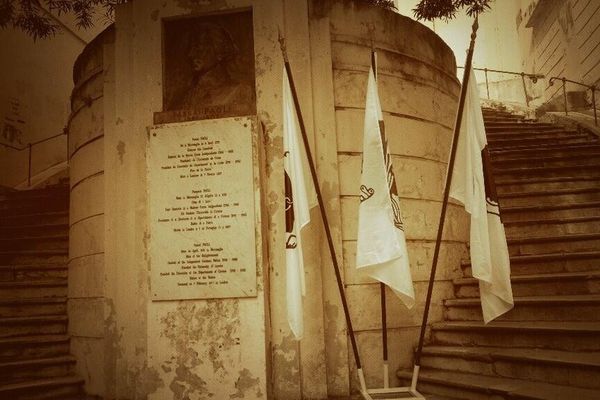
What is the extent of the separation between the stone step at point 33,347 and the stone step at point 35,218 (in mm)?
2514

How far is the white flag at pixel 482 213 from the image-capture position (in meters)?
3.50

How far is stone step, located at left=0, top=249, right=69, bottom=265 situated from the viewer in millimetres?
6684

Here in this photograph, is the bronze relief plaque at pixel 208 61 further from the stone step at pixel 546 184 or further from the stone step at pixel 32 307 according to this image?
the stone step at pixel 546 184

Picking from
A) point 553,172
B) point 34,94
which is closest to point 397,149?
point 553,172

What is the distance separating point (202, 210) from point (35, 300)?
9.78ft

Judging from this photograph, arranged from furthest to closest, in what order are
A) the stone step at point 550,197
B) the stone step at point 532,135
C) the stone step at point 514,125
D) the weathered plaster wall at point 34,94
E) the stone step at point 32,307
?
1. the weathered plaster wall at point 34,94
2. the stone step at point 514,125
3. the stone step at point 532,135
4. the stone step at point 550,197
5. the stone step at point 32,307

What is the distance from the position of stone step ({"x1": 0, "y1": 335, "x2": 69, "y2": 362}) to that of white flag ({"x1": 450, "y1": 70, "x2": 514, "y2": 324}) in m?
4.66

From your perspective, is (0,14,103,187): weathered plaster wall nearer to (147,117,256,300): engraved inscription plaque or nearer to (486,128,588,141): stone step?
(147,117,256,300): engraved inscription plaque

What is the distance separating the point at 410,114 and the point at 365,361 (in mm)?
2716

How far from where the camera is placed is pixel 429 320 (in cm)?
480

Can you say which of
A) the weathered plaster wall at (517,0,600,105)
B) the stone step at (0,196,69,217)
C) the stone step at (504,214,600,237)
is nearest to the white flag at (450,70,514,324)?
the stone step at (504,214,600,237)

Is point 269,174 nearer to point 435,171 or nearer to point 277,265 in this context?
point 277,265

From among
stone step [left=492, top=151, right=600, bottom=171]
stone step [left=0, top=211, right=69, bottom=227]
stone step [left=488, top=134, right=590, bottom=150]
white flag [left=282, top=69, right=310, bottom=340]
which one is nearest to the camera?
white flag [left=282, top=69, right=310, bottom=340]

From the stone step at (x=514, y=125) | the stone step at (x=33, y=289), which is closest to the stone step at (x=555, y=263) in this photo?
the stone step at (x=514, y=125)
